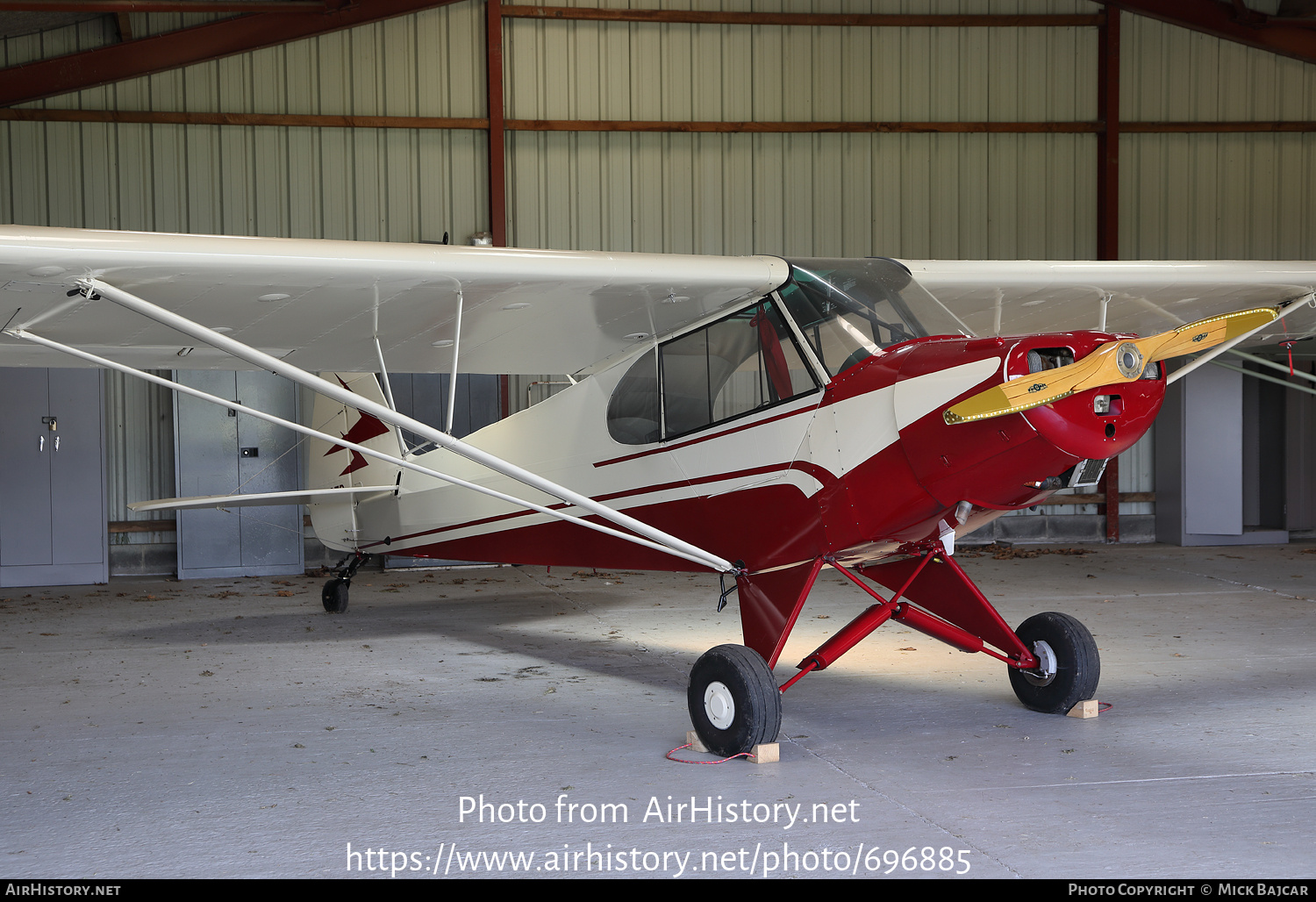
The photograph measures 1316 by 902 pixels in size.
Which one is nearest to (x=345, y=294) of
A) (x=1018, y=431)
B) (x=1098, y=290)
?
(x=1018, y=431)

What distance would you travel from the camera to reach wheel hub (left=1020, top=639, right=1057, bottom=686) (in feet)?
16.0

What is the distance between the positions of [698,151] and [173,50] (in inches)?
250

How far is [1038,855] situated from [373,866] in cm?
200

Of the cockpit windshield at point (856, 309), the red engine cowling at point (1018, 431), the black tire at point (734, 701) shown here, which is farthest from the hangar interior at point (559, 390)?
the cockpit windshield at point (856, 309)

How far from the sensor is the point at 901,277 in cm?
481

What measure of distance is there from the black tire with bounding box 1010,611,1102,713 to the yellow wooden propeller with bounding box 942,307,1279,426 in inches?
62.4

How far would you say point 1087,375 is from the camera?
11.8ft

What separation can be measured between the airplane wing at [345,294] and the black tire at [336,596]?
119 inches

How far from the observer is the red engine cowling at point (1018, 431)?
3682mm

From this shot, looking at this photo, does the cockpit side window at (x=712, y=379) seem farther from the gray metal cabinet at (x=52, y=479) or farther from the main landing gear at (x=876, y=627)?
the gray metal cabinet at (x=52, y=479)

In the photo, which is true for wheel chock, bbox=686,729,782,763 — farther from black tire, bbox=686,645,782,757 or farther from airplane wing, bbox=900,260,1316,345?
airplane wing, bbox=900,260,1316,345

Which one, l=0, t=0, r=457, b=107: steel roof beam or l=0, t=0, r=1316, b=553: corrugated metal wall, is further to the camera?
l=0, t=0, r=1316, b=553: corrugated metal wall

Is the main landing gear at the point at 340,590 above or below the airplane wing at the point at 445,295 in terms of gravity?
below

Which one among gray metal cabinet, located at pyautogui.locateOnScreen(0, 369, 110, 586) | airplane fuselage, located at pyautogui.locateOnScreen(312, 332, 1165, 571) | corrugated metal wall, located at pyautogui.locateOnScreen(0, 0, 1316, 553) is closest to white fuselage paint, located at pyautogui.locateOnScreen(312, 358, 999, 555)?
airplane fuselage, located at pyautogui.locateOnScreen(312, 332, 1165, 571)
